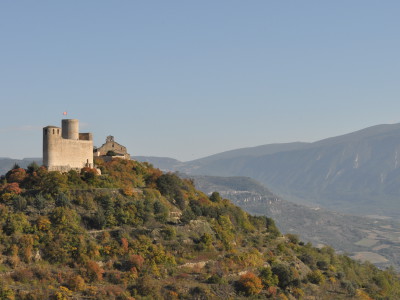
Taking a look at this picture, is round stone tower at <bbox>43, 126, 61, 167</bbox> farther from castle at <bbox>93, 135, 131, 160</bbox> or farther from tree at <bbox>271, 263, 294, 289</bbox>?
tree at <bbox>271, 263, 294, 289</bbox>

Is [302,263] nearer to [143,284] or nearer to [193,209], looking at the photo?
[193,209]

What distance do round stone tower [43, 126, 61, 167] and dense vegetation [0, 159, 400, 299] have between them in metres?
1.51

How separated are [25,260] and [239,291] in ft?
69.8

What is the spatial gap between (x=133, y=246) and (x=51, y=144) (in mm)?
16232

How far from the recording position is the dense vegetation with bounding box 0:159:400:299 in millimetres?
56562

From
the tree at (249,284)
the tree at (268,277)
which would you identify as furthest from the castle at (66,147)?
the tree at (268,277)

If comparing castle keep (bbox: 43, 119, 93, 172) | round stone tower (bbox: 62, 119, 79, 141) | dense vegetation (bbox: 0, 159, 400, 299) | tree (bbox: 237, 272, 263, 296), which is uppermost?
round stone tower (bbox: 62, 119, 79, 141)

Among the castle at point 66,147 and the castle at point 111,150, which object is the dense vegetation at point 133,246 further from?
the castle at point 111,150

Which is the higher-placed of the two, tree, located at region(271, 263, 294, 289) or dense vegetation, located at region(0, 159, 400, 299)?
dense vegetation, located at region(0, 159, 400, 299)

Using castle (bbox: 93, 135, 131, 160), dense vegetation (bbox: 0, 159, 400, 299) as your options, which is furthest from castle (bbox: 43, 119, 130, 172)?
castle (bbox: 93, 135, 131, 160)

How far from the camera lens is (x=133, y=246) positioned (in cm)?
6341

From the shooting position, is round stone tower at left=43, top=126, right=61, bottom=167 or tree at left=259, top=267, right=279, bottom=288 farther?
round stone tower at left=43, top=126, right=61, bottom=167

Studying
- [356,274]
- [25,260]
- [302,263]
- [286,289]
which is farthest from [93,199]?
[356,274]

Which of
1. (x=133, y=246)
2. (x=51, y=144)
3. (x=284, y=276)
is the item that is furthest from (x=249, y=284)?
(x=51, y=144)
